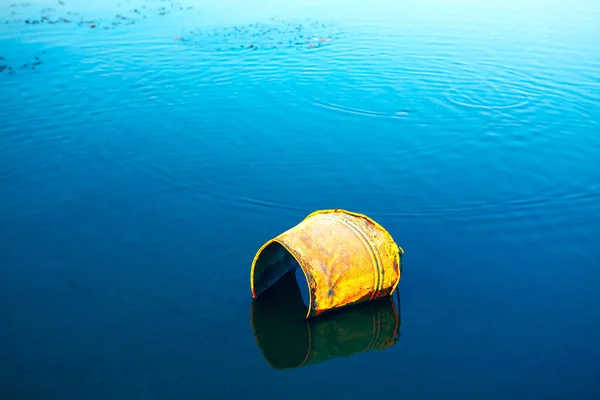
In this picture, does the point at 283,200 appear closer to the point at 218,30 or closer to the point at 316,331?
the point at 316,331

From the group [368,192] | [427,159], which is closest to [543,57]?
[427,159]

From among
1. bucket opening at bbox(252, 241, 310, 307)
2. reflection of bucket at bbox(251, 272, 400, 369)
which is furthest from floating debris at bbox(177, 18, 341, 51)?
reflection of bucket at bbox(251, 272, 400, 369)

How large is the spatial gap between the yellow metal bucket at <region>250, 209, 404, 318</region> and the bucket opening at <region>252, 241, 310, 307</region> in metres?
0.49

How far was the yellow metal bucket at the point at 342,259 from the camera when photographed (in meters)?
7.47

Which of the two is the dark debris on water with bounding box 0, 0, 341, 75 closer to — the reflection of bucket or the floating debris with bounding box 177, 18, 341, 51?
the floating debris with bounding box 177, 18, 341, 51

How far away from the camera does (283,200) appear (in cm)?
1059

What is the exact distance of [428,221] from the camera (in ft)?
32.5

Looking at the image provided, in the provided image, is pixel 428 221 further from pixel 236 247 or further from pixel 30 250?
pixel 30 250

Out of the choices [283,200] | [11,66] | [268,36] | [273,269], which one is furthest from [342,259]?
[268,36]

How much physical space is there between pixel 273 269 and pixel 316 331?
1.50 metres

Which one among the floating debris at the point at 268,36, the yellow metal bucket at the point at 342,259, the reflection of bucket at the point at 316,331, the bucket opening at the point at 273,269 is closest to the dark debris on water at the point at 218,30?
the floating debris at the point at 268,36

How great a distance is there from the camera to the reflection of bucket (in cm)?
738

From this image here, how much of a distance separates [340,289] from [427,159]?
5.46 m

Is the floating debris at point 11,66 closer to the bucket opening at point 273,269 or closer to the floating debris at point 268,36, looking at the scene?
the floating debris at point 268,36
